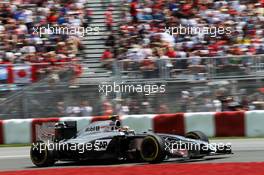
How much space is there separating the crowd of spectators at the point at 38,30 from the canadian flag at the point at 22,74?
0.88 m

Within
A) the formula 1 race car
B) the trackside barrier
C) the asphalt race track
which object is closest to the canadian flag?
the trackside barrier

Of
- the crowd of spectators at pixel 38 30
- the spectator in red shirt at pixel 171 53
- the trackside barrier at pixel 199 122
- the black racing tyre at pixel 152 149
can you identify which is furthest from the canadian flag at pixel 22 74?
the black racing tyre at pixel 152 149

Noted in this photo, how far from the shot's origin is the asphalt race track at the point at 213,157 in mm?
10040

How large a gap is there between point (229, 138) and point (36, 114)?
4.87m

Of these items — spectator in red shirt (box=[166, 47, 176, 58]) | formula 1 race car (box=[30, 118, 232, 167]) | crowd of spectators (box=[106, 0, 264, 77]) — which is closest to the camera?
formula 1 race car (box=[30, 118, 232, 167])

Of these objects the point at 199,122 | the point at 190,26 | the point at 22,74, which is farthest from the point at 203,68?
the point at 22,74

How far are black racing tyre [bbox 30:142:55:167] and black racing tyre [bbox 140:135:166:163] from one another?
1873 millimetres

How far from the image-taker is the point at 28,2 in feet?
60.7

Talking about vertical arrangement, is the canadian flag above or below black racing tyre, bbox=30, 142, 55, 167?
above

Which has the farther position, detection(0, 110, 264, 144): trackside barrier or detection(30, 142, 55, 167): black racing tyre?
detection(0, 110, 264, 144): trackside barrier

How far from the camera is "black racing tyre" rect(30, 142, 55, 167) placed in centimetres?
1071

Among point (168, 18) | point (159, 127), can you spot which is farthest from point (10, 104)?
point (168, 18)

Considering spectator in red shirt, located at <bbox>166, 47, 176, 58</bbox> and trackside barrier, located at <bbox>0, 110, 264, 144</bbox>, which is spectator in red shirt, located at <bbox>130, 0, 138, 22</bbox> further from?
trackside barrier, located at <bbox>0, 110, 264, 144</bbox>

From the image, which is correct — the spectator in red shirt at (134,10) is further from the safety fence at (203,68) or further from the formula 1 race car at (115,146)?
the formula 1 race car at (115,146)
